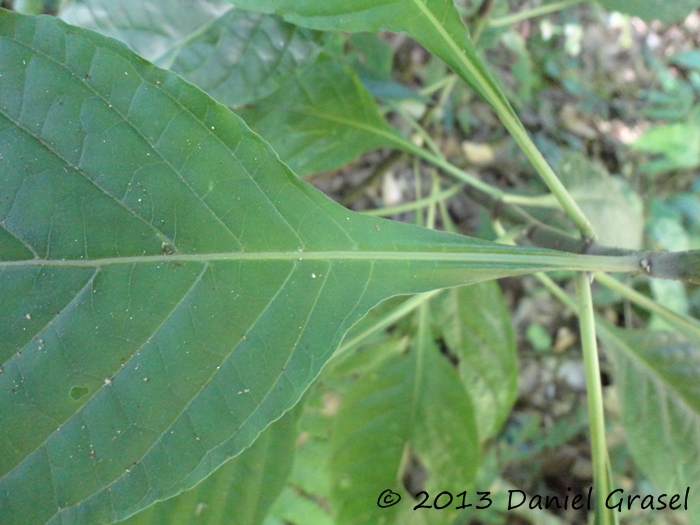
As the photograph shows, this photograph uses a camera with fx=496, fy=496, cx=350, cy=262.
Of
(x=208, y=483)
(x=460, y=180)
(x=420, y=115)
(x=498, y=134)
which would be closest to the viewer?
(x=208, y=483)

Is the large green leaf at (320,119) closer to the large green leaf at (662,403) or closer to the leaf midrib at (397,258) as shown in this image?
the leaf midrib at (397,258)

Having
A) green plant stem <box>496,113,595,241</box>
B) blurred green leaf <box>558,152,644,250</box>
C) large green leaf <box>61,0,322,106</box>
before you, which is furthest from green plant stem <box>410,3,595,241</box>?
blurred green leaf <box>558,152,644,250</box>

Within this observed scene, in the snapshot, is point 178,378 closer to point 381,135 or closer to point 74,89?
point 74,89

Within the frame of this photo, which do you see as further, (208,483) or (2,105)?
(208,483)

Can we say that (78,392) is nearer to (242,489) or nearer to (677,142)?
(242,489)

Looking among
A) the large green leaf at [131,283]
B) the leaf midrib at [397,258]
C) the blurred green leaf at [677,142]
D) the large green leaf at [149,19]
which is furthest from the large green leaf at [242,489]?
the blurred green leaf at [677,142]

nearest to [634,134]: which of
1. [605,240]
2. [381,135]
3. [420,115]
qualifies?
[420,115]

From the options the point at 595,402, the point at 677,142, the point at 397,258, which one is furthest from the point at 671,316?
the point at 677,142
